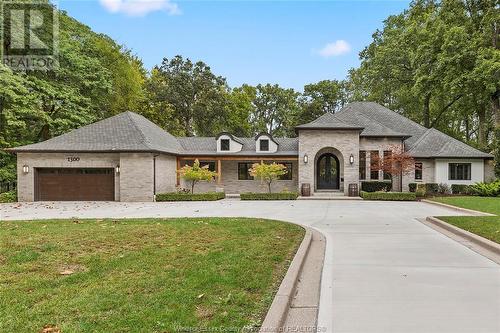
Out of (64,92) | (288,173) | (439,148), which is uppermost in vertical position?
(64,92)

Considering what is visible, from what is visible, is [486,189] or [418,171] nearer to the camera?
[486,189]

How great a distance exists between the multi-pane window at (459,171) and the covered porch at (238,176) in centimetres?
1137

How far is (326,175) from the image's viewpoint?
88.8 feet

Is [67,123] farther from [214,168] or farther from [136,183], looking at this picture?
[214,168]

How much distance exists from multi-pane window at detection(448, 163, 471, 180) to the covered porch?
11370 millimetres

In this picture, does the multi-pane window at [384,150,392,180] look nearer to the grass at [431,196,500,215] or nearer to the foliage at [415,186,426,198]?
the foliage at [415,186,426,198]

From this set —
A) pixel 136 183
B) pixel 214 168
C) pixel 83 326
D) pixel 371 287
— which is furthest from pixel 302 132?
pixel 83 326

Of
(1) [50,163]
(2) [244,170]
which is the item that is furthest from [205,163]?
(1) [50,163]

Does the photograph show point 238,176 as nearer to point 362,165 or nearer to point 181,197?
point 181,197

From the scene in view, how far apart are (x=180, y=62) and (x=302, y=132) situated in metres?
21.5

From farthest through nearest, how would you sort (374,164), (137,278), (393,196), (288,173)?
(288,173) → (374,164) → (393,196) → (137,278)

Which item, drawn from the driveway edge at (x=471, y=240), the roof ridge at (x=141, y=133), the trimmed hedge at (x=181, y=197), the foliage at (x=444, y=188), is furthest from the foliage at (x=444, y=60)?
the roof ridge at (x=141, y=133)

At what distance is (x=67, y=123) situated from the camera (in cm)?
2394

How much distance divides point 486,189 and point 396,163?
577 centimetres
